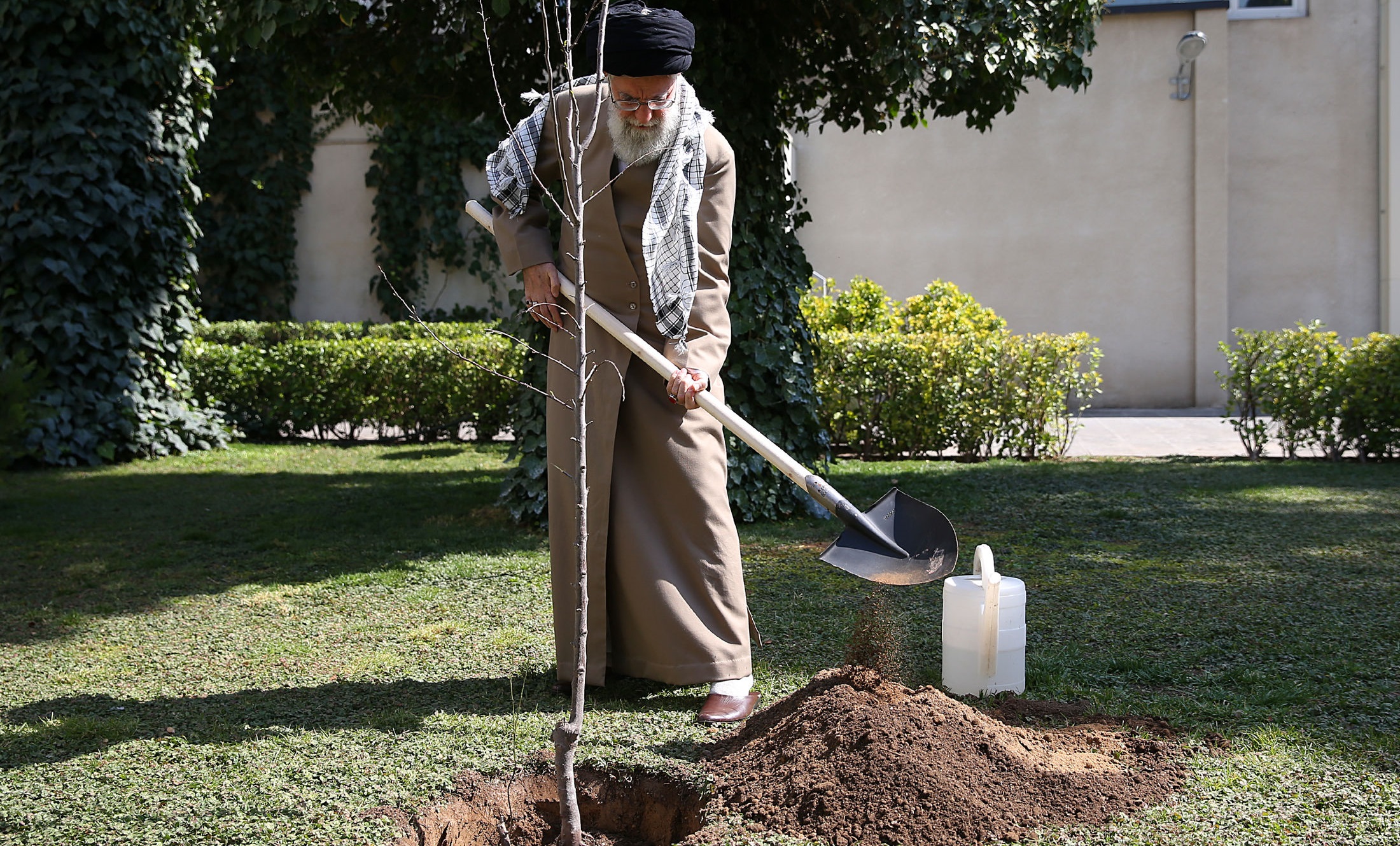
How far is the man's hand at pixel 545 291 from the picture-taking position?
3143mm

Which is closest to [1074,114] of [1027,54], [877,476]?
[877,476]

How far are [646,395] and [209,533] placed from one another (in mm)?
3881

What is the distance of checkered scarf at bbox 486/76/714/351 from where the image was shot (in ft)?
10.1

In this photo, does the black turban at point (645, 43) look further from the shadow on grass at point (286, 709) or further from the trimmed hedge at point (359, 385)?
the trimmed hedge at point (359, 385)

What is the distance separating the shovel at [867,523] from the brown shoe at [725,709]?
0.50 metres

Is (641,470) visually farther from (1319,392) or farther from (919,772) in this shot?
(1319,392)

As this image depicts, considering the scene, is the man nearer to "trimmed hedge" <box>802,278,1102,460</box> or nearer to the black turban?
the black turban

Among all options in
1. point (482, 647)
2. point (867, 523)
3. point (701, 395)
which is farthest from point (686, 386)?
point (482, 647)

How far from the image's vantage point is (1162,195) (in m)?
12.8

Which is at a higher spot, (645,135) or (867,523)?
(645,135)

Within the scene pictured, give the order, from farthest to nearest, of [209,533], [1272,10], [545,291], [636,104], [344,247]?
[344,247] < [1272,10] < [209,533] < [545,291] < [636,104]

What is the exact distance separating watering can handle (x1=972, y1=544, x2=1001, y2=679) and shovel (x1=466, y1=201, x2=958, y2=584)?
0.57ft

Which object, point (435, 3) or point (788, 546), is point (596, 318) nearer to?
point (788, 546)

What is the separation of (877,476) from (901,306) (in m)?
3.05
